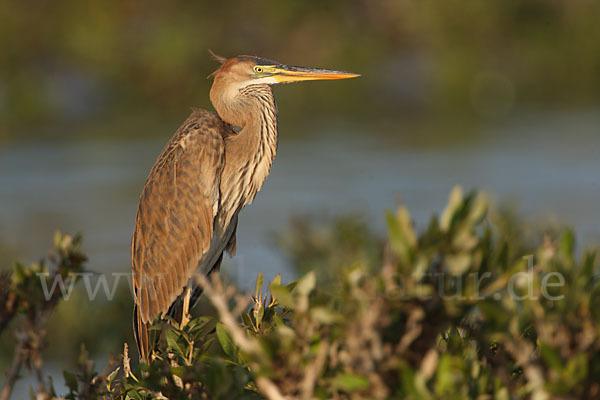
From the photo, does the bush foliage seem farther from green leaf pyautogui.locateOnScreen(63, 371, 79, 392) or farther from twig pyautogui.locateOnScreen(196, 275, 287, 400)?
green leaf pyautogui.locateOnScreen(63, 371, 79, 392)

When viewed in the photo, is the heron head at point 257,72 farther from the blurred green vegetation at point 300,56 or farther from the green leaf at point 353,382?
the blurred green vegetation at point 300,56

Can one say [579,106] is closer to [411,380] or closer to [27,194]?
[27,194]

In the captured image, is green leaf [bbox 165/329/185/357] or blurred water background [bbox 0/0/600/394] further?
blurred water background [bbox 0/0/600/394]

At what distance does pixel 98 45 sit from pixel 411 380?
13.3 m

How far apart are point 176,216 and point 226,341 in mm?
1465

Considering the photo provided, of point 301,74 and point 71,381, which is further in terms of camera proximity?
point 301,74

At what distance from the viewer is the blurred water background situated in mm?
9352

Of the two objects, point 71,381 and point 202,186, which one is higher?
point 202,186

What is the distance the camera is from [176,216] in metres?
3.56

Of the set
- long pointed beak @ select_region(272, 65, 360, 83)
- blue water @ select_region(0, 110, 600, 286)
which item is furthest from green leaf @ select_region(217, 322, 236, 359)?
blue water @ select_region(0, 110, 600, 286)

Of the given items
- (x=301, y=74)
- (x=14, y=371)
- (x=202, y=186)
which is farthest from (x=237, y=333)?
(x=301, y=74)

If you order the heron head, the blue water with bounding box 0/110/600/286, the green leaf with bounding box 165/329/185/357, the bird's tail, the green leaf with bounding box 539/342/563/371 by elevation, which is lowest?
the blue water with bounding box 0/110/600/286

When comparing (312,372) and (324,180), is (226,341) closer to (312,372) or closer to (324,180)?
(312,372)

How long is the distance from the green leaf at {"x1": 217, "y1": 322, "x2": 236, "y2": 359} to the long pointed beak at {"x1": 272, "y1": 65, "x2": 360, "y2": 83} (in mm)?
1736
